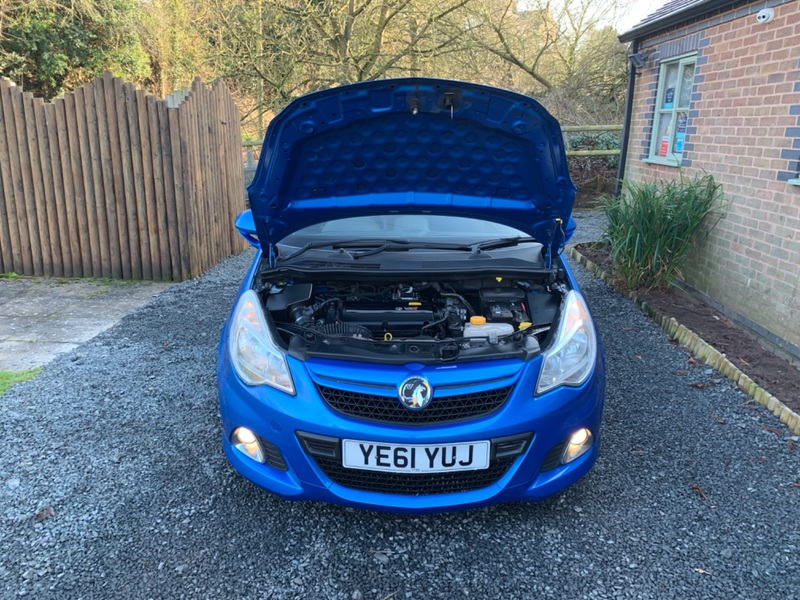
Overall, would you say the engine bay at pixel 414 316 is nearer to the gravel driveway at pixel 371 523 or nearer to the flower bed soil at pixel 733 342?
the gravel driveway at pixel 371 523

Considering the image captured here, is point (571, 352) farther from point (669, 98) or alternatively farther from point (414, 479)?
point (669, 98)

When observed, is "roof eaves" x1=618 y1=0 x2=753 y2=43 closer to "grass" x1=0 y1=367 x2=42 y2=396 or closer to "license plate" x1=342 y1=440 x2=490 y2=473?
"license plate" x1=342 y1=440 x2=490 y2=473

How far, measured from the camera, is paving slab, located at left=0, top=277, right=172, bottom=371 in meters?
5.16

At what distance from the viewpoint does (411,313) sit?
3209 mm

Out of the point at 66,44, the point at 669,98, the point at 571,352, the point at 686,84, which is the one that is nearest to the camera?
the point at 571,352

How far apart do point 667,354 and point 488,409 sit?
118 inches

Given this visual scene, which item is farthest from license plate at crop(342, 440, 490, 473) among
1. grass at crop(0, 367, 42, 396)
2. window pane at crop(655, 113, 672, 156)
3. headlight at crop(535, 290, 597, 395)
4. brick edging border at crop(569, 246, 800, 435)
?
window pane at crop(655, 113, 672, 156)

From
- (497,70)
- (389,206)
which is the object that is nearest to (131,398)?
(389,206)

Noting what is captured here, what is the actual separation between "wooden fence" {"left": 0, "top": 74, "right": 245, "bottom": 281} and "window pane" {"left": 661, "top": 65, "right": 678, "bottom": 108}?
590 centimetres

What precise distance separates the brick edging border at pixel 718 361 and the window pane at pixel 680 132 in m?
2.04

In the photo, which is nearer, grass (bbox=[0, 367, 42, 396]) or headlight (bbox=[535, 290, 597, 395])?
headlight (bbox=[535, 290, 597, 395])

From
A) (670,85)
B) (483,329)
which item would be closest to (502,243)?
(483,329)

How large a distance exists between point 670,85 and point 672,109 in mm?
444

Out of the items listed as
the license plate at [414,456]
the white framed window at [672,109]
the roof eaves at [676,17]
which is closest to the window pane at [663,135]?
the white framed window at [672,109]
